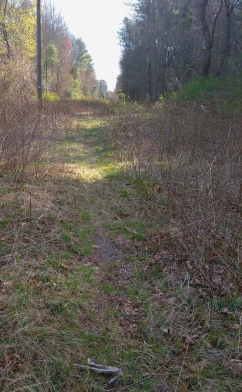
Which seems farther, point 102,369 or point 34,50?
point 34,50

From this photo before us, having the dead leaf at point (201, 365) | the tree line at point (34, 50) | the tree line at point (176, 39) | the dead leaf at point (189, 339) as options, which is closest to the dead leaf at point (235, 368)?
the dead leaf at point (201, 365)

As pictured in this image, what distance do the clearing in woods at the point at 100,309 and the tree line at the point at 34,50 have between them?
5204 millimetres

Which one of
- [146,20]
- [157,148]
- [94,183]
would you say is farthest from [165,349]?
[146,20]

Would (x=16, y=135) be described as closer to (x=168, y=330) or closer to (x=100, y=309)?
(x=100, y=309)

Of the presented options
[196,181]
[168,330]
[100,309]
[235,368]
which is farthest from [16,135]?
[235,368]

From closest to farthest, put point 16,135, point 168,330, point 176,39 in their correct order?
point 168,330 → point 16,135 → point 176,39

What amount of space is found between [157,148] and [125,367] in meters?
5.18

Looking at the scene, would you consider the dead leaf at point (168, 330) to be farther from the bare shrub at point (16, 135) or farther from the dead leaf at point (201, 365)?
the bare shrub at point (16, 135)

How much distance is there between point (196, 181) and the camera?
15.8ft

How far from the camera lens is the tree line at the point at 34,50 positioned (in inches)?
452

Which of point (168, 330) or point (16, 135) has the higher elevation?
point (16, 135)

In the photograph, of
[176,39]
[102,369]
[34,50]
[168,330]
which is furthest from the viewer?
[176,39]

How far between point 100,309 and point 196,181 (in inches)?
101

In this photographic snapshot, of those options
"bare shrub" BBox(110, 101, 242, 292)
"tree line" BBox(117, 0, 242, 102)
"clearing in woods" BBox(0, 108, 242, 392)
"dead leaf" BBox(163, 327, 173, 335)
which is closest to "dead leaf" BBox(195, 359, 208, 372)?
"clearing in woods" BBox(0, 108, 242, 392)
